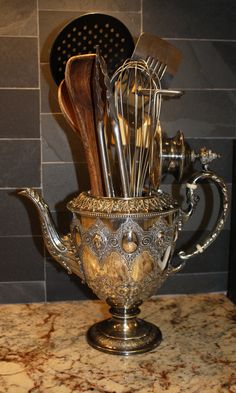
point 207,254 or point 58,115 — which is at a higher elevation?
point 58,115

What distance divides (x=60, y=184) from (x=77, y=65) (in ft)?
0.95

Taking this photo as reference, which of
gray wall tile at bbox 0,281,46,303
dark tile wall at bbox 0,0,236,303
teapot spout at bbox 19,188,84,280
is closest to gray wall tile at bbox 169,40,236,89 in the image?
dark tile wall at bbox 0,0,236,303

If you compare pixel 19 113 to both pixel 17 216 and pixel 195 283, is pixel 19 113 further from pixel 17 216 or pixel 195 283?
pixel 195 283

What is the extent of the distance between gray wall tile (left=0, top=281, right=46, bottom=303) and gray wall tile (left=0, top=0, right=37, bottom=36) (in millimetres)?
442

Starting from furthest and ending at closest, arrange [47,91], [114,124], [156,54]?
[47,91]
[156,54]
[114,124]

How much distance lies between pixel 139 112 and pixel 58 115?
16cm

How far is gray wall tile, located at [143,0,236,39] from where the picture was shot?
2.91ft

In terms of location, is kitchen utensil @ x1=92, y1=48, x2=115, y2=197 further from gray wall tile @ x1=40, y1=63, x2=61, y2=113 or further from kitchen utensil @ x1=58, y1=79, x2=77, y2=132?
gray wall tile @ x1=40, y1=63, x2=61, y2=113

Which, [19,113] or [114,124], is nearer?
[114,124]

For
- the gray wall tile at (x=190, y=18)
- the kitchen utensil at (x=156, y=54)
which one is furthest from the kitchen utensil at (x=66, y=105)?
the gray wall tile at (x=190, y=18)

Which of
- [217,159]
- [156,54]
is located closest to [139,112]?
[156,54]

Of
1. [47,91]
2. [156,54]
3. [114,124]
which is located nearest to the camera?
[114,124]

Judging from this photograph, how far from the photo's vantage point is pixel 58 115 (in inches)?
35.1

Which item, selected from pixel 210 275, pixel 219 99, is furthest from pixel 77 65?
pixel 210 275
